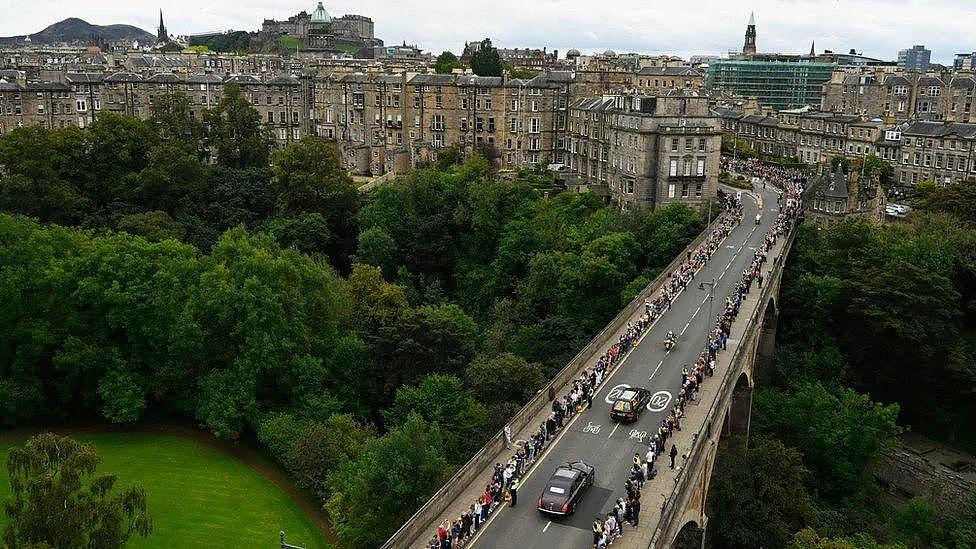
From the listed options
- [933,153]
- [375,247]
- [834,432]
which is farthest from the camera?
[933,153]

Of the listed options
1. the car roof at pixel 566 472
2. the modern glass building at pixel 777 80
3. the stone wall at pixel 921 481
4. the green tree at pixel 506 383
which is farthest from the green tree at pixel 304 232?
the modern glass building at pixel 777 80

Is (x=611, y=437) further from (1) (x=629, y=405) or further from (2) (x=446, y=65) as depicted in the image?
(2) (x=446, y=65)

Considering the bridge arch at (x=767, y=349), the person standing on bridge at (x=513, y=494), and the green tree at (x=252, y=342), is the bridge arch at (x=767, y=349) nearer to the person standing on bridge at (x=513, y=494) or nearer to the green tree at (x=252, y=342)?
the green tree at (x=252, y=342)

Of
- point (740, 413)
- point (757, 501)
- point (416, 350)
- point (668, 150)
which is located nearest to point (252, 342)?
point (416, 350)

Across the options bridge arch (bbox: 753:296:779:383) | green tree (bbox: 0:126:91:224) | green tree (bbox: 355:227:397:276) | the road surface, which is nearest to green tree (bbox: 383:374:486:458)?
the road surface

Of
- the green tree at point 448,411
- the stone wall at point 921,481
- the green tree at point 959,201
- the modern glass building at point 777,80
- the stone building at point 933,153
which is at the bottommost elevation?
the stone wall at point 921,481

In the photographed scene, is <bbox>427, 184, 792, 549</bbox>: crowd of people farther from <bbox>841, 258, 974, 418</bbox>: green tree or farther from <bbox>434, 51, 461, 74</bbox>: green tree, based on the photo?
<bbox>434, 51, 461, 74</bbox>: green tree
